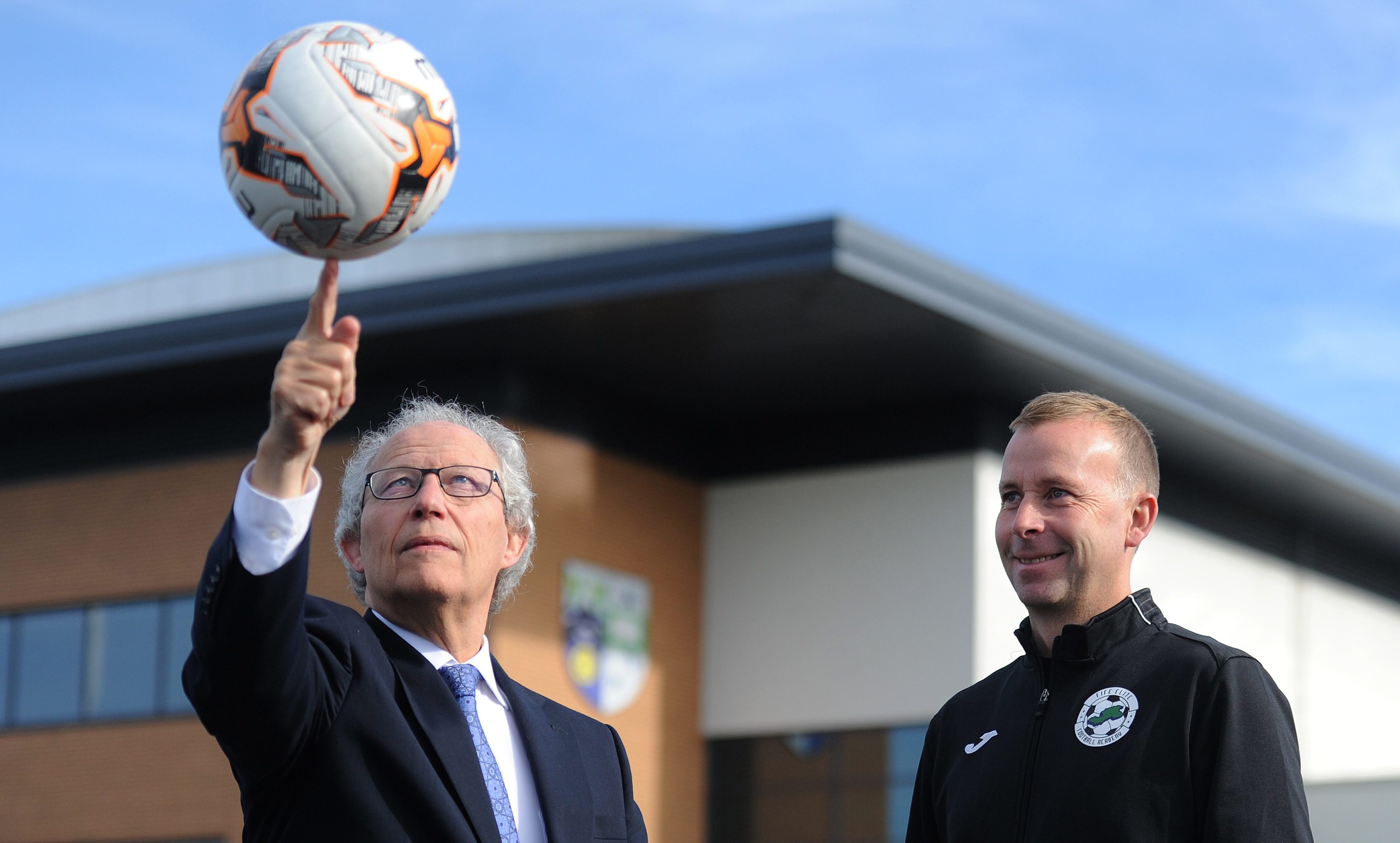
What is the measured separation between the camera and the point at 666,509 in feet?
70.9

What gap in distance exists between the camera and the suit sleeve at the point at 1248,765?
3832 millimetres

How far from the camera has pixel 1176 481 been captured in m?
22.9

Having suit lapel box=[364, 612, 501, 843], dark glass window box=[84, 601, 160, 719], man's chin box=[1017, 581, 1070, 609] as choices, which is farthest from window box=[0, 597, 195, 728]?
man's chin box=[1017, 581, 1070, 609]

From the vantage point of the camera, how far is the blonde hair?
4.37 m

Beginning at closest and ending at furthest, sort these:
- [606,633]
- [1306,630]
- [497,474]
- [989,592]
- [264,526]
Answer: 1. [264,526]
2. [497,474]
3. [989,592]
4. [606,633]
5. [1306,630]

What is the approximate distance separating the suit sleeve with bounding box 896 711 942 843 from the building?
13.3 meters

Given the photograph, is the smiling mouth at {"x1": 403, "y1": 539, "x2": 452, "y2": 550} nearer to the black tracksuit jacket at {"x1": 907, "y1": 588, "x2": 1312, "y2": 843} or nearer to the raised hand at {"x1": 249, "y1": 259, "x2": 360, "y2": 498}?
the raised hand at {"x1": 249, "y1": 259, "x2": 360, "y2": 498}

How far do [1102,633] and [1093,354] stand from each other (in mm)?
15898

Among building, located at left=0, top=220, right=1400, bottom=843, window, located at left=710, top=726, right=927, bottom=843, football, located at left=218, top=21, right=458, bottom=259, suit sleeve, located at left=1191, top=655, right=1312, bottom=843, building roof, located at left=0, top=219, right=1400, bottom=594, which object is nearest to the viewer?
football, located at left=218, top=21, right=458, bottom=259

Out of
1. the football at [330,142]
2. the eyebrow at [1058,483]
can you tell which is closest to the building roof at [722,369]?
the eyebrow at [1058,483]

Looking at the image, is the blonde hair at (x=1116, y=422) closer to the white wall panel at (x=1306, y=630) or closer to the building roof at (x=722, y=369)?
the building roof at (x=722, y=369)

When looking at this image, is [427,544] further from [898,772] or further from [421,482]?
[898,772]

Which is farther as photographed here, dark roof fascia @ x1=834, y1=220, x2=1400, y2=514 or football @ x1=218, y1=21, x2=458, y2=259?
dark roof fascia @ x1=834, y1=220, x2=1400, y2=514

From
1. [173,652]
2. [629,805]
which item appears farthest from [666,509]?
[629,805]
